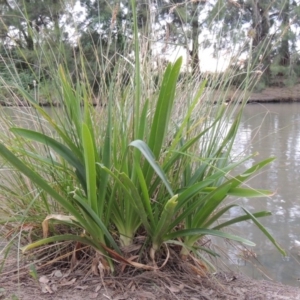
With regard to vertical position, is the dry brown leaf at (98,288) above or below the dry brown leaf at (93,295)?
above

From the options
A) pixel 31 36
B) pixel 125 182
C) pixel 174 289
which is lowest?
pixel 174 289

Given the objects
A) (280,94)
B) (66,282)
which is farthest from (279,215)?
(280,94)

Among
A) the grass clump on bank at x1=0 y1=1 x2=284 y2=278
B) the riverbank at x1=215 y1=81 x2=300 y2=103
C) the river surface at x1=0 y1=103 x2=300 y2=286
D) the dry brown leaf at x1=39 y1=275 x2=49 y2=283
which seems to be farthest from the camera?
the riverbank at x1=215 y1=81 x2=300 y2=103

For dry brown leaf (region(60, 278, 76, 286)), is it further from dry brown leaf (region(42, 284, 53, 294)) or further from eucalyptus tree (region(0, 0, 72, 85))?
eucalyptus tree (region(0, 0, 72, 85))

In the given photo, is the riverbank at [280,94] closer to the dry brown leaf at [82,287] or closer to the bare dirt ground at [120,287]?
the bare dirt ground at [120,287]

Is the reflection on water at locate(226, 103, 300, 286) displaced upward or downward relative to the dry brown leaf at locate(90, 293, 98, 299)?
downward

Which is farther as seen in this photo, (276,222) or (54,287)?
(276,222)

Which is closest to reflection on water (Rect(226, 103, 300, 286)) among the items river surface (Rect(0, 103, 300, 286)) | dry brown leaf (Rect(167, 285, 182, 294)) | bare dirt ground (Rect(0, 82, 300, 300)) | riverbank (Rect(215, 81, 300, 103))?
river surface (Rect(0, 103, 300, 286))

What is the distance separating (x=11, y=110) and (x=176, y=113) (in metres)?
0.57

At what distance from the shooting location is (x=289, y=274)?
1.68 m

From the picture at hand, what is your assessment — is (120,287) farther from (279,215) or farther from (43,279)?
(279,215)

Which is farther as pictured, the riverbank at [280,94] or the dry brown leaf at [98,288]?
the riverbank at [280,94]

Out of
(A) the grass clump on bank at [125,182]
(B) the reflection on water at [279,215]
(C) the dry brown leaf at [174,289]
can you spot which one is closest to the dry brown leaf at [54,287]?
(A) the grass clump on bank at [125,182]

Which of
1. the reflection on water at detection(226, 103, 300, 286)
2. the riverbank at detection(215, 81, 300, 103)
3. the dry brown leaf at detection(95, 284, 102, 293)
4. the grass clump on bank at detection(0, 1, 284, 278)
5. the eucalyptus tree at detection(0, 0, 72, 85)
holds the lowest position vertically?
the riverbank at detection(215, 81, 300, 103)
